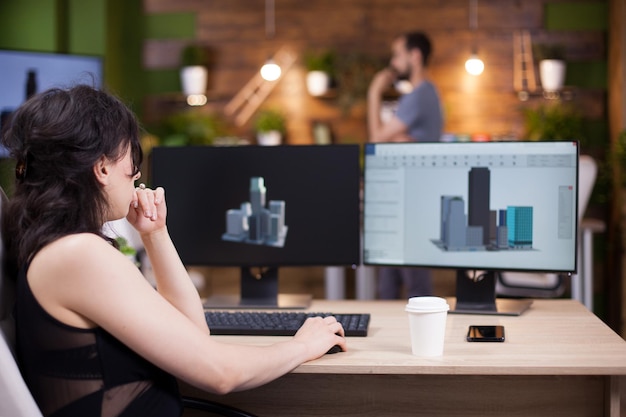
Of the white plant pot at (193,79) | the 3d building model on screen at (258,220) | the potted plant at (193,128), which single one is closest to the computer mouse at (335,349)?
the 3d building model on screen at (258,220)

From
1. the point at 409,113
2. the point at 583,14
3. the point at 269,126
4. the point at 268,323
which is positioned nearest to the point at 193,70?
the point at 269,126

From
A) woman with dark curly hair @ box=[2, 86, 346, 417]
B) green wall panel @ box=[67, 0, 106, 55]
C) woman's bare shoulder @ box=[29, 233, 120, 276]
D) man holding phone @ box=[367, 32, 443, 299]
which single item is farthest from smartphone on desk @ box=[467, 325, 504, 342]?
green wall panel @ box=[67, 0, 106, 55]

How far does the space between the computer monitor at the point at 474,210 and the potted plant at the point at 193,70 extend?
390 cm

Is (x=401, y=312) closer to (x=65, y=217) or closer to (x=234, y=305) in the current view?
(x=234, y=305)

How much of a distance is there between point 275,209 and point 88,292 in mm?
1046

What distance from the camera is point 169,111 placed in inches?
257

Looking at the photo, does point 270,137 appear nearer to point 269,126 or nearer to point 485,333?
point 269,126

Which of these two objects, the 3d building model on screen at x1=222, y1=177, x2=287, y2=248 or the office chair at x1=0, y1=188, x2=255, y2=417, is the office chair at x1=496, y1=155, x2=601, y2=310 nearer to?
the 3d building model on screen at x1=222, y1=177, x2=287, y2=248

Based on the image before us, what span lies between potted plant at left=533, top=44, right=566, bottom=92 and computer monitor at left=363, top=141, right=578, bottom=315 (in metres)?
3.72

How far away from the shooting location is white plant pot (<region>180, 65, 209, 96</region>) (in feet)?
20.3

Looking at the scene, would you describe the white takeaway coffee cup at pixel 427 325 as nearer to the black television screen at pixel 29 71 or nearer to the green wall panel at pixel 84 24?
the black television screen at pixel 29 71

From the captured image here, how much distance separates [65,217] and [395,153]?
3.55 feet

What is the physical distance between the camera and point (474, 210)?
94.8 inches

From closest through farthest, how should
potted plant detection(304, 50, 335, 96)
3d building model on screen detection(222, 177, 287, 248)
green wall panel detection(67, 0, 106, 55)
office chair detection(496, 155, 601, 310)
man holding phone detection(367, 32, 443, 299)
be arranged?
1. 3d building model on screen detection(222, 177, 287, 248)
2. office chair detection(496, 155, 601, 310)
3. man holding phone detection(367, 32, 443, 299)
4. green wall panel detection(67, 0, 106, 55)
5. potted plant detection(304, 50, 335, 96)
